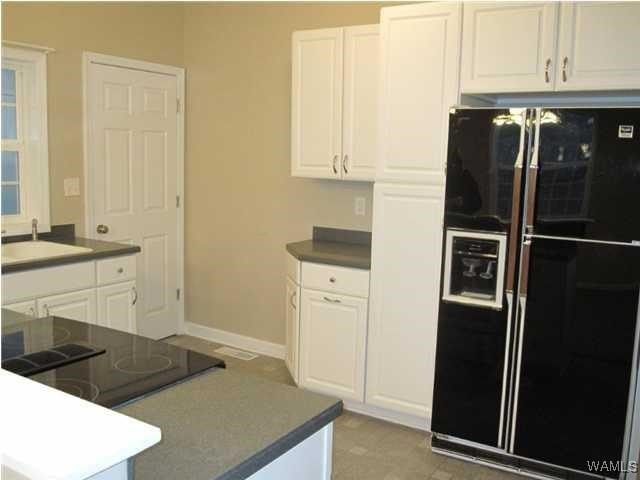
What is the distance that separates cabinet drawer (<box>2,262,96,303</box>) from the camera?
3.05 meters

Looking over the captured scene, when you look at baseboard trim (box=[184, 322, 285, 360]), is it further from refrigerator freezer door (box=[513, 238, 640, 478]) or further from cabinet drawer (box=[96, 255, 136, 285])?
refrigerator freezer door (box=[513, 238, 640, 478])

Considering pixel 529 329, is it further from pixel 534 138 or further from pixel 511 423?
pixel 534 138

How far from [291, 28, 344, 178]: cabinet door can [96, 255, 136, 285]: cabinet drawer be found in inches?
47.9

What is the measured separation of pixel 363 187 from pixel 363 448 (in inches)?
65.5

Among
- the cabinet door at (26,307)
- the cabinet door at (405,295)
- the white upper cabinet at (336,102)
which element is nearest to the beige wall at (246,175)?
the white upper cabinet at (336,102)

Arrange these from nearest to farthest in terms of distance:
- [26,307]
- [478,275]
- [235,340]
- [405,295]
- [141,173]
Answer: [478,275]
[26,307]
[405,295]
[141,173]
[235,340]

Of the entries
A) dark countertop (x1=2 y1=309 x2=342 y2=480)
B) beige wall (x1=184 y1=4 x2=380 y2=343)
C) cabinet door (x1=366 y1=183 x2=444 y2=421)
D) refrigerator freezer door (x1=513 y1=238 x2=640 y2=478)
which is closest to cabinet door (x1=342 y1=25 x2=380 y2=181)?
cabinet door (x1=366 y1=183 x2=444 y2=421)

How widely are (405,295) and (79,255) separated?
5.97 feet

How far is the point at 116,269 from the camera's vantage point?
3611mm

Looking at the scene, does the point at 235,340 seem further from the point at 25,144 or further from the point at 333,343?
the point at 25,144

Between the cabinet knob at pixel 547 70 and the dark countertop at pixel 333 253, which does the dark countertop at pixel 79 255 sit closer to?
the dark countertop at pixel 333 253

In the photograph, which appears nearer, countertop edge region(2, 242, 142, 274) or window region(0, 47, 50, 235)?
countertop edge region(2, 242, 142, 274)

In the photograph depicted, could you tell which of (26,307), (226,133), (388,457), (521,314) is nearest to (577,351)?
(521,314)

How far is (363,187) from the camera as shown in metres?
4.00
